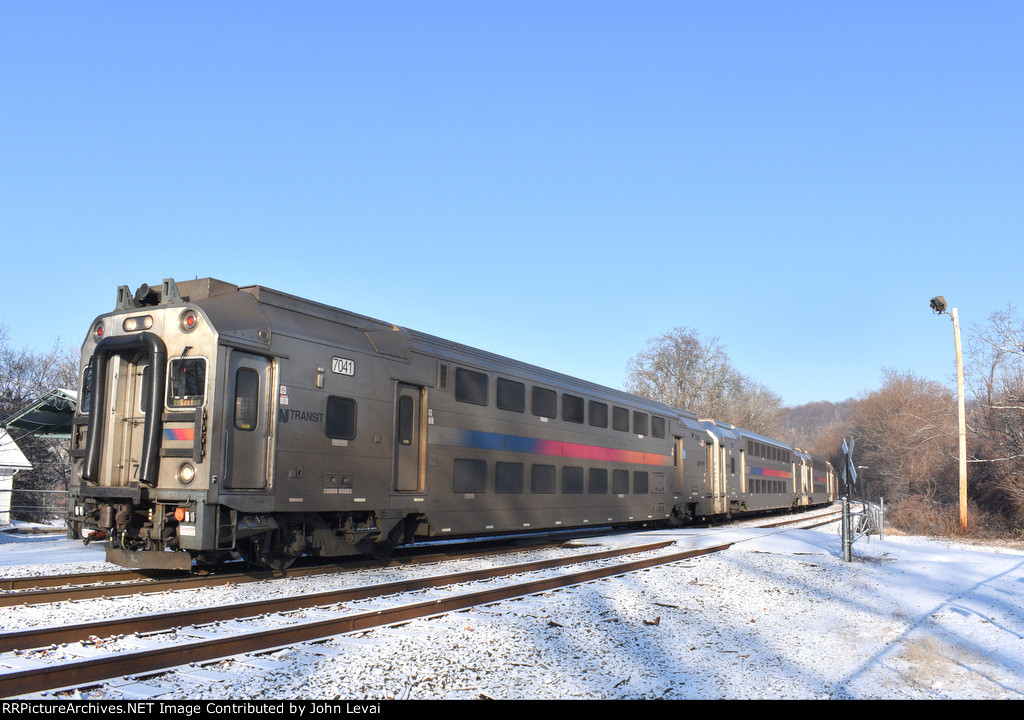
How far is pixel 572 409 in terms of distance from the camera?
58.3ft

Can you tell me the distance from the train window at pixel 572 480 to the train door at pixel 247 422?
28.6 ft

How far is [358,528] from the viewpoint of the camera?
1141 cm

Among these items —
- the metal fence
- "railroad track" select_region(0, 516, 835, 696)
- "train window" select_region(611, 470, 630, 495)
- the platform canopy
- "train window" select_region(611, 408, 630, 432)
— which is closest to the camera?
"railroad track" select_region(0, 516, 835, 696)

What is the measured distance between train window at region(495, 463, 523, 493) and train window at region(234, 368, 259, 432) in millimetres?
6031

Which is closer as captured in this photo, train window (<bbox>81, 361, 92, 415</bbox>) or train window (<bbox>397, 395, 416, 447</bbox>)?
train window (<bbox>81, 361, 92, 415</bbox>)

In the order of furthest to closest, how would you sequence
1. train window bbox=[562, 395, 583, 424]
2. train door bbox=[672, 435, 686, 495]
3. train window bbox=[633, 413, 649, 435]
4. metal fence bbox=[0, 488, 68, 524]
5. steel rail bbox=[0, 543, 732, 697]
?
metal fence bbox=[0, 488, 68, 524]
train door bbox=[672, 435, 686, 495]
train window bbox=[633, 413, 649, 435]
train window bbox=[562, 395, 583, 424]
steel rail bbox=[0, 543, 732, 697]

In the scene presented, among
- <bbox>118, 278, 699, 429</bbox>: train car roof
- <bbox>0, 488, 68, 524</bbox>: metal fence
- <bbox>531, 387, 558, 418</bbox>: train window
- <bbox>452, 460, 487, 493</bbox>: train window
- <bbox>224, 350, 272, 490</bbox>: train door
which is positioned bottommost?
<bbox>0, 488, 68, 524</bbox>: metal fence

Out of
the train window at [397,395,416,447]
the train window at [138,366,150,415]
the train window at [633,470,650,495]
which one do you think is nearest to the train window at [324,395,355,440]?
the train window at [397,395,416,447]

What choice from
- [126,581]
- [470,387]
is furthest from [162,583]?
[470,387]

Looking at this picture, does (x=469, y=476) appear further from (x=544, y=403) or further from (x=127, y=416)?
(x=127, y=416)

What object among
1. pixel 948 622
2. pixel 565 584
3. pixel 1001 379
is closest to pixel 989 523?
pixel 1001 379

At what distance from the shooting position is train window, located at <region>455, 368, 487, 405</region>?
45.8ft

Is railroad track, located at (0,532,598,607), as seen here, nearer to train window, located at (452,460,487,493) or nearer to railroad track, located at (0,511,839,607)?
railroad track, located at (0,511,839,607)
